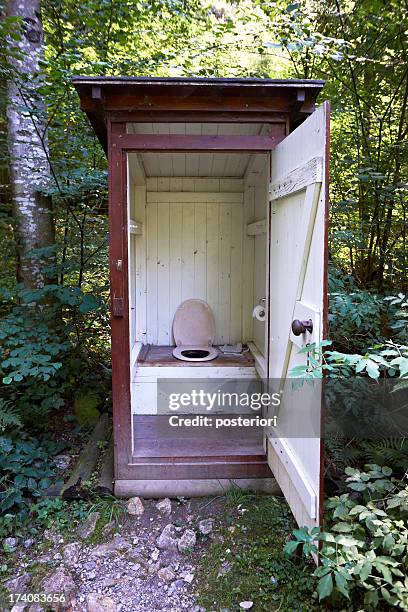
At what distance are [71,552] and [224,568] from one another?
724 millimetres

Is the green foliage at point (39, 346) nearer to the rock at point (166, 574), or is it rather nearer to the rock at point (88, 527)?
the rock at point (88, 527)

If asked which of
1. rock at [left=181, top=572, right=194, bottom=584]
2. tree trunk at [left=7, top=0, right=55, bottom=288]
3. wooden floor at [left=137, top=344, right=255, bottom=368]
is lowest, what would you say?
rock at [left=181, top=572, right=194, bottom=584]

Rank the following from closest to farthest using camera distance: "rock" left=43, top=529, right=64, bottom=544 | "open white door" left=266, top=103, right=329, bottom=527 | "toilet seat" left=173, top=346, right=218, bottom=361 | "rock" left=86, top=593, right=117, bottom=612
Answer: "open white door" left=266, top=103, right=329, bottom=527, "rock" left=86, top=593, right=117, bottom=612, "rock" left=43, top=529, right=64, bottom=544, "toilet seat" left=173, top=346, right=218, bottom=361

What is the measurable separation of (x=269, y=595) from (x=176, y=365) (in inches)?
62.1

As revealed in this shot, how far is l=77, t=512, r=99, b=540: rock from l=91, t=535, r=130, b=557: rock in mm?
96

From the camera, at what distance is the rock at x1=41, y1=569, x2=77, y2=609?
5.61 ft

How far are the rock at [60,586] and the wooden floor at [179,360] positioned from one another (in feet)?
4.63

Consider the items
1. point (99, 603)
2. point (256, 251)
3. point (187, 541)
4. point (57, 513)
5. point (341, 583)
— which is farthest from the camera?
point (256, 251)

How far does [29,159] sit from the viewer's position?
3139 mm

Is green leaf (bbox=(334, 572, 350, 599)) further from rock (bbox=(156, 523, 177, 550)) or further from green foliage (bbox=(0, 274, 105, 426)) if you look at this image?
green foliage (bbox=(0, 274, 105, 426))

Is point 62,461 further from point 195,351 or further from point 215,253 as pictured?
point 215,253

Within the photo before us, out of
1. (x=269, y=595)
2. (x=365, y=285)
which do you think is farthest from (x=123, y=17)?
(x=269, y=595)

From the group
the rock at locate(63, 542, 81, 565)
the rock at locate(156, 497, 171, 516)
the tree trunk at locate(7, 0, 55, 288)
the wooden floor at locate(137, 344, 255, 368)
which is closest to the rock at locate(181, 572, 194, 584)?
the rock at locate(156, 497, 171, 516)

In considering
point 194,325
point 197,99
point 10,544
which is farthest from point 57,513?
point 197,99
